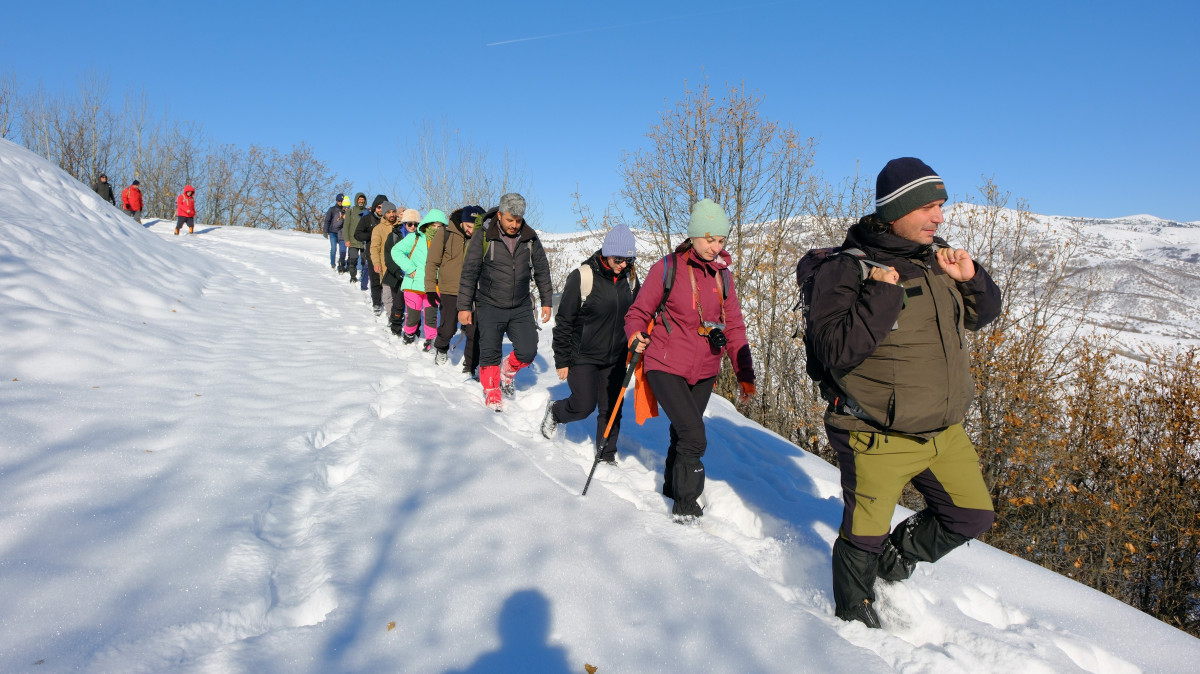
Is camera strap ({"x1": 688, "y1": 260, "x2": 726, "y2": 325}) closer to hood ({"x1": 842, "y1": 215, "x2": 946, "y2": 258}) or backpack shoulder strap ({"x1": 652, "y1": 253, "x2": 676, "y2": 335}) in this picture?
backpack shoulder strap ({"x1": 652, "y1": 253, "x2": 676, "y2": 335})

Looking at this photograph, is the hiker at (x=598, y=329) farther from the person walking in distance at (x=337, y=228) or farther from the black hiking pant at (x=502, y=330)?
the person walking in distance at (x=337, y=228)

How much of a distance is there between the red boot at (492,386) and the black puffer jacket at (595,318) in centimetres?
136

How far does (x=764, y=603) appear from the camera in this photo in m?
2.82

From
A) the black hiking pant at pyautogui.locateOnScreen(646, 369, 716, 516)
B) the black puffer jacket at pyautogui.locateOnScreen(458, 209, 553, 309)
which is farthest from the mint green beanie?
the black puffer jacket at pyautogui.locateOnScreen(458, 209, 553, 309)

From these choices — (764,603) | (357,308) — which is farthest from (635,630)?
(357,308)

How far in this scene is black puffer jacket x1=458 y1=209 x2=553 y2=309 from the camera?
571 centimetres

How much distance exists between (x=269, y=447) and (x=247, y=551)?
1407 millimetres

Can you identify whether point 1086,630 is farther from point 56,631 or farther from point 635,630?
point 56,631

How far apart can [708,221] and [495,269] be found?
268cm

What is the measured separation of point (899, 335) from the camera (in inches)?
97.1

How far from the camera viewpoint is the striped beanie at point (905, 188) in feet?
7.84

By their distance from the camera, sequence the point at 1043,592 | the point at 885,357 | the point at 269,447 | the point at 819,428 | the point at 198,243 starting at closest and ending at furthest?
1. the point at 885,357
2. the point at 1043,592
3. the point at 269,447
4. the point at 819,428
5. the point at 198,243

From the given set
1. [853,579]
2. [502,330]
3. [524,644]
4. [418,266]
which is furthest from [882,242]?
[418,266]

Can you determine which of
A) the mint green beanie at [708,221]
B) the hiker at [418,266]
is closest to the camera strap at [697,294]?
the mint green beanie at [708,221]
